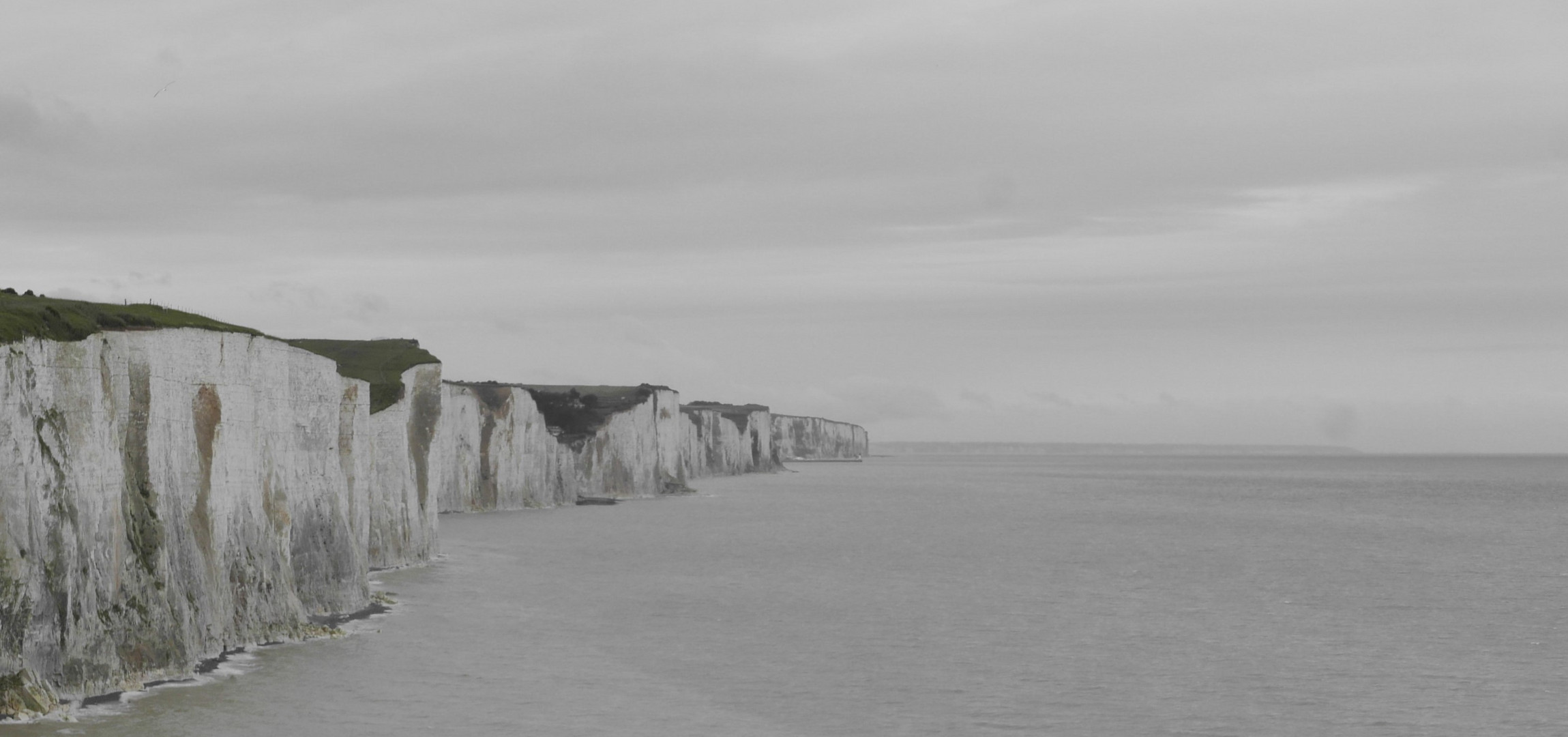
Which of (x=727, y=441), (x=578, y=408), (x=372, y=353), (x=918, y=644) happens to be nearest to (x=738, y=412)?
(x=727, y=441)

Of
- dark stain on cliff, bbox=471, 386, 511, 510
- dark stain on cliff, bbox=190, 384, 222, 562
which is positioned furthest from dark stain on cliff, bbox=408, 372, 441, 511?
dark stain on cliff, bbox=190, 384, 222, 562

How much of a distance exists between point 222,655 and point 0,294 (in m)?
7.28

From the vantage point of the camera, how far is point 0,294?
23344mm

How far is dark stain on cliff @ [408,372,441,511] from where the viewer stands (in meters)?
55.0

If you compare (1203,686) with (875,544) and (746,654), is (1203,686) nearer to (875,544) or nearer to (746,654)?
(746,654)

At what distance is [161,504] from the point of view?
2403 cm

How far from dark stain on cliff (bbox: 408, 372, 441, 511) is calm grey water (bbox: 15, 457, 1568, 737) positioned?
434 centimetres

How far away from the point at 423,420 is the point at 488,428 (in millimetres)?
21643

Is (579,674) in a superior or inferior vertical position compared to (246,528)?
inferior

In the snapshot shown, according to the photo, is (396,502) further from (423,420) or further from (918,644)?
(918,644)

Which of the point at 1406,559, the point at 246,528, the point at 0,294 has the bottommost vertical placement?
the point at 1406,559

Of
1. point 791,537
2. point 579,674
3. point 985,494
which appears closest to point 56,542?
point 579,674

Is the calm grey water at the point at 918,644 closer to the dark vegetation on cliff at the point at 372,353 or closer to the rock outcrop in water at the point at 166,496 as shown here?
the rock outcrop in water at the point at 166,496

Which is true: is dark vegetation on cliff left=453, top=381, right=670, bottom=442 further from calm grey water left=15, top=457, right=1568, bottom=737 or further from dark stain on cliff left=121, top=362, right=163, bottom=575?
dark stain on cliff left=121, top=362, right=163, bottom=575
